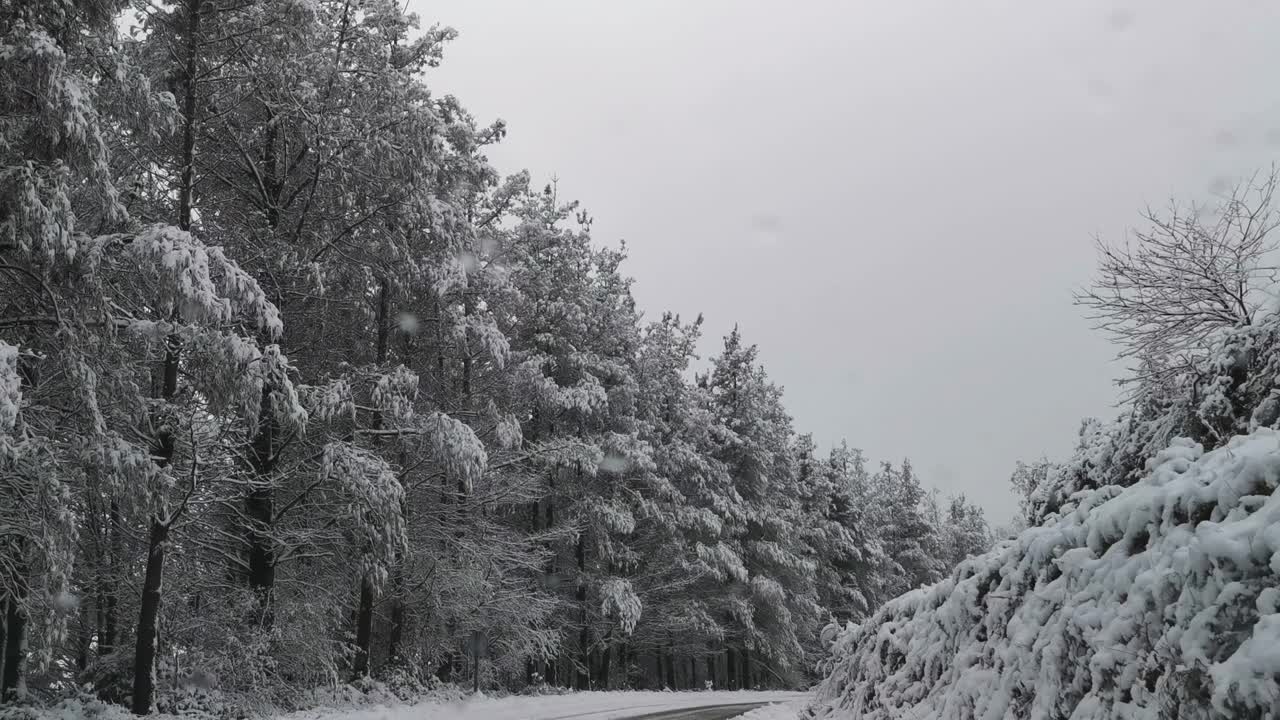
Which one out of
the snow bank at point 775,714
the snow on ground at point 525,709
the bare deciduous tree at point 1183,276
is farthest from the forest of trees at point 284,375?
the bare deciduous tree at point 1183,276

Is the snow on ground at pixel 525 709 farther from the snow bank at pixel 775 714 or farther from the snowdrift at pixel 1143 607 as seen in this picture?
the snowdrift at pixel 1143 607

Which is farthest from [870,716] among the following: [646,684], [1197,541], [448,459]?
[646,684]

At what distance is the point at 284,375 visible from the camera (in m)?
9.44

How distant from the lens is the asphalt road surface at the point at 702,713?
531 inches

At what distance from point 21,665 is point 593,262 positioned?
52.8ft

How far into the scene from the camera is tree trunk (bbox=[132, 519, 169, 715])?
9125mm

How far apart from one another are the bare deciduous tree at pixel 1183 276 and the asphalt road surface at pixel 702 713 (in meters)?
9.15

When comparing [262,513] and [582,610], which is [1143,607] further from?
[582,610]

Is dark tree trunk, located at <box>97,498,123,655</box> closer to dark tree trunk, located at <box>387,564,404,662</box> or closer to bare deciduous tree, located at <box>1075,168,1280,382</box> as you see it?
dark tree trunk, located at <box>387,564,404,662</box>

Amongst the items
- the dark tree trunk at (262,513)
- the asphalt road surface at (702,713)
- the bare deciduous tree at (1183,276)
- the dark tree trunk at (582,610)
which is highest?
the bare deciduous tree at (1183,276)

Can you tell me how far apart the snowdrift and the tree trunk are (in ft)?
28.8

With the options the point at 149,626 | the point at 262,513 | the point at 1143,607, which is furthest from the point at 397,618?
the point at 1143,607

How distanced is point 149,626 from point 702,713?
10037mm

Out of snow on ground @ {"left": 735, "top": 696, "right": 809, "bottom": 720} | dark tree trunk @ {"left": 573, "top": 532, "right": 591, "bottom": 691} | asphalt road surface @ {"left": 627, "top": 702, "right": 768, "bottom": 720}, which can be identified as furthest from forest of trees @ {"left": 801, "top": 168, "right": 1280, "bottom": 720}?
dark tree trunk @ {"left": 573, "top": 532, "right": 591, "bottom": 691}
